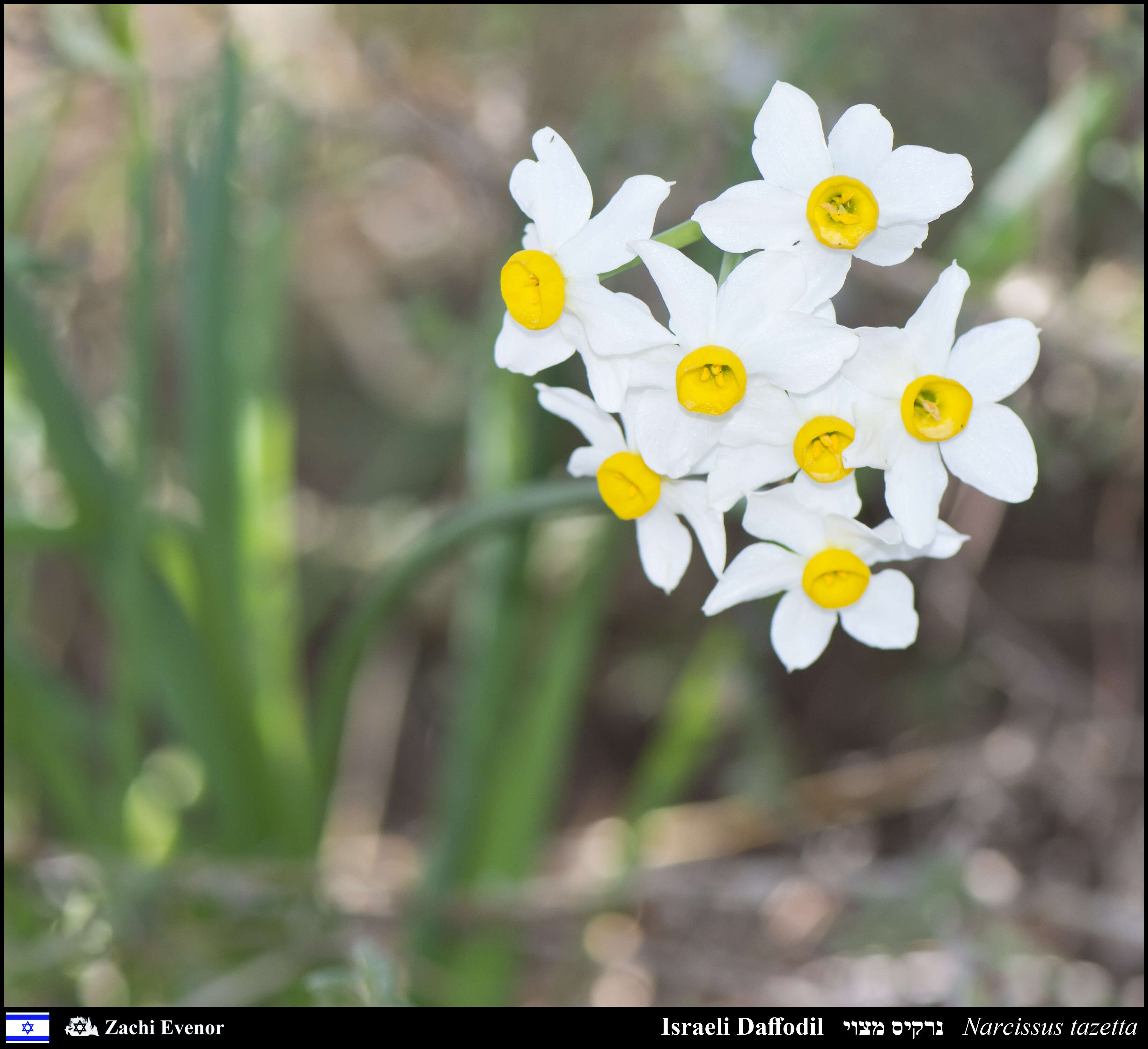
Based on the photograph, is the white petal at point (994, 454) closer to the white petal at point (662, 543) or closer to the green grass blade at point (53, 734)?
the white petal at point (662, 543)

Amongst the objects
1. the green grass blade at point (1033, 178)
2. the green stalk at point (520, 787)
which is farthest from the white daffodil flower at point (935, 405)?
the green stalk at point (520, 787)

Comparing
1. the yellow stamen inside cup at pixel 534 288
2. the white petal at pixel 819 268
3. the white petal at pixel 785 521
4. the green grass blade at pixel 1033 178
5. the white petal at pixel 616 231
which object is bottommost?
the white petal at pixel 785 521

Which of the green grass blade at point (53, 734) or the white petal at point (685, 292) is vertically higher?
the green grass blade at point (53, 734)
